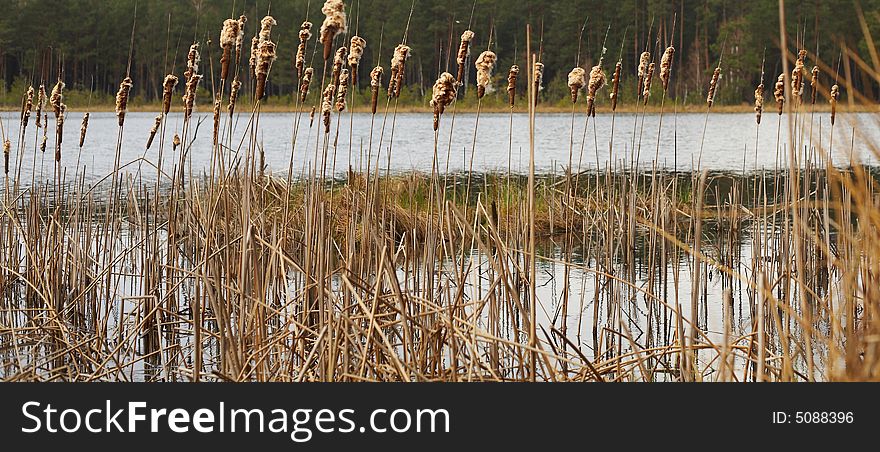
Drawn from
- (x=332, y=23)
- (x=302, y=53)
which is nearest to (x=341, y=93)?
(x=302, y=53)

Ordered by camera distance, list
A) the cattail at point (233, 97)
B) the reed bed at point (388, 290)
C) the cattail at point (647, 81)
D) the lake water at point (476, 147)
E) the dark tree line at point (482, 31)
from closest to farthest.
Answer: the reed bed at point (388, 290)
the cattail at point (233, 97)
the cattail at point (647, 81)
the lake water at point (476, 147)
the dark tree line at point (482, 31)

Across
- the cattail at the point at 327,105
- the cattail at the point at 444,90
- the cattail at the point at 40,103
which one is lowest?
the cattail at the point at 40,103

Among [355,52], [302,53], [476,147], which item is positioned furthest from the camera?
[476,147]

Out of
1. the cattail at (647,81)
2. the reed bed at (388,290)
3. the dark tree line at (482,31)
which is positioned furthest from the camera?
the dark tree line at (482,31)

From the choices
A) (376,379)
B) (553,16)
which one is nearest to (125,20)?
(553,16)

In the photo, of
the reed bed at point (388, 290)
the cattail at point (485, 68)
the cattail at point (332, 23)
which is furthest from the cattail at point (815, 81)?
the cattail at point (332, 23)

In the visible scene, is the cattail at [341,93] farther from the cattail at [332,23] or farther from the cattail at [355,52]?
the cattail at [332,23]

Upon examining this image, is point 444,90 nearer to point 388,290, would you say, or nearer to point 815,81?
point 388,290

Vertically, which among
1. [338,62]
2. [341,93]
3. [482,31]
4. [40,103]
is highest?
[482,31]

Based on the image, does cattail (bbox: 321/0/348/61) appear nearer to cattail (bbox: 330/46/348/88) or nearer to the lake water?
cattail (bbox: 330/46/348/88)

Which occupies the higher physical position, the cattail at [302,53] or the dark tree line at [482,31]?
the dark tree line at [482,31]

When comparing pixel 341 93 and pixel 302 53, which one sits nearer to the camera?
pixel 302 53

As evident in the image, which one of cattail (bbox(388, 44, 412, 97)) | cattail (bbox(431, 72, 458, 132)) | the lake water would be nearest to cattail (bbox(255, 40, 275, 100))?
cattail (bbox(388, 44, 412, 97))

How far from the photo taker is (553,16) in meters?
40.1
